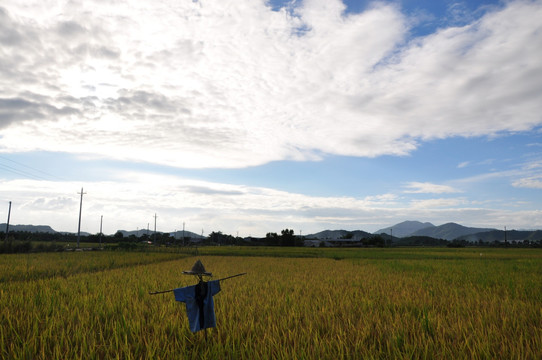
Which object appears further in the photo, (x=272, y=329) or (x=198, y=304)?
(x=272, y=329)

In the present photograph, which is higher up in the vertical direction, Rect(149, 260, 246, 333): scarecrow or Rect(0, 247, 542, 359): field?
Rect(149, 260, 246, 333): scarecrow

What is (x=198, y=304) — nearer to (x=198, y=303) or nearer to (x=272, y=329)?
(x=198, y=303)

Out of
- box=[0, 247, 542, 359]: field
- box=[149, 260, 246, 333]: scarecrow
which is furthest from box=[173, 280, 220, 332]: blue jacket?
box=[0, 247, 542, 359]: field

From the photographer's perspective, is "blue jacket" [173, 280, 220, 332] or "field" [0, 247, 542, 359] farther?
"field" [0, 247, 542, 359]

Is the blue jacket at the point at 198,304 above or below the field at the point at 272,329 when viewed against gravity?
above

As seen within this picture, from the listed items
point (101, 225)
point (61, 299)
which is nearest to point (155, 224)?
point (101, 225)

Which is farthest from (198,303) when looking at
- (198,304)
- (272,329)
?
(272,329)

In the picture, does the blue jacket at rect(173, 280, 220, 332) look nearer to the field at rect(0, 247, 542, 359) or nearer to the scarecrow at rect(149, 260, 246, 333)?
the scarecrow at rect(149, 260, 246, 333)

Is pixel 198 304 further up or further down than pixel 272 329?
further up

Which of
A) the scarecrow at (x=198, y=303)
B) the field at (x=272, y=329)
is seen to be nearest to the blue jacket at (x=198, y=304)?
the scarecrow at (x=198, y=303)

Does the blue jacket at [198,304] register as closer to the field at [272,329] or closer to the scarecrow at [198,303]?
the scarecrow at [198,303]

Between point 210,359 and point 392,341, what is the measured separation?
7.06 ft

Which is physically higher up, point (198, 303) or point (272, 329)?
point (198, 303)

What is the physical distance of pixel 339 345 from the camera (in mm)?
4051
